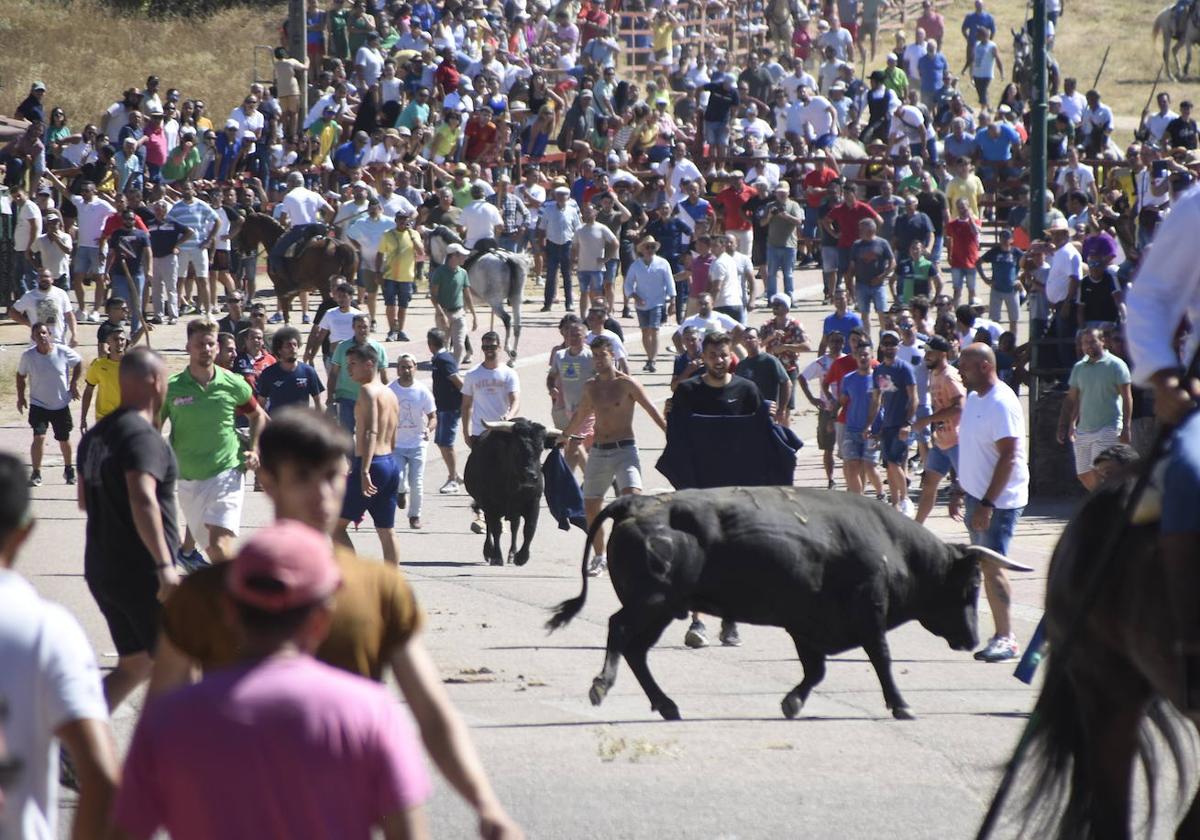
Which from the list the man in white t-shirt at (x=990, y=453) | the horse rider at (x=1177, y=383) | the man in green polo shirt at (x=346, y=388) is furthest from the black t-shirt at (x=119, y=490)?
the man in green polo shirt at (x=346, y=388)

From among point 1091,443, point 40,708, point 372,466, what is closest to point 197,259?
point 372,466

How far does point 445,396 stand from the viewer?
18312mm

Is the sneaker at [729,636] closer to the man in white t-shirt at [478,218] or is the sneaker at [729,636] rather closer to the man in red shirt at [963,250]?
the man in red shirt at [963,250]

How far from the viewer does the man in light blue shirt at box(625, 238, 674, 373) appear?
954 inches

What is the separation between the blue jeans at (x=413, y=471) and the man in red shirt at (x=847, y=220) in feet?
35.5

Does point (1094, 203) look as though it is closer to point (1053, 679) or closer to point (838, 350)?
point (838, 350)

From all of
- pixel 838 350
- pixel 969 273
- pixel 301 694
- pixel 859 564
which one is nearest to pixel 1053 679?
pixel 301 694

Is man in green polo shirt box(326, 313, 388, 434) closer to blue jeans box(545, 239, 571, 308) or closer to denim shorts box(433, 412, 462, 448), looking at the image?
denim shorts box(433, 412, 462, 448)

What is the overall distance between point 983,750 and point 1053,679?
342cm

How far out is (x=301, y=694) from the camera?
136 inches

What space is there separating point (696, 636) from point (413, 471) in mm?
5058

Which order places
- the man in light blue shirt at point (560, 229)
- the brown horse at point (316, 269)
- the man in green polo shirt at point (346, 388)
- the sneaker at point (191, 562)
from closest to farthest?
the sneaker at point (191, 562)
the man in green polo shirt at point (346, 388)
the brown horse at point (316, 269)
the man in light blue shirt at point (560, 229)

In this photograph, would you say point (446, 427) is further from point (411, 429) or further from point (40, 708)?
point (40, 708)

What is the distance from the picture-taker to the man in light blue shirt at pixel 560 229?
27141 mm
